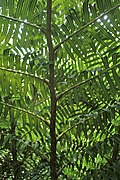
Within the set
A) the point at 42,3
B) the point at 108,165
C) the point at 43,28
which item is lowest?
the point at 108,165

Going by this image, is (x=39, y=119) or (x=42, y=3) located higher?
(x=42, y=3)

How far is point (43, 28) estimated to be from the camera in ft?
2.44

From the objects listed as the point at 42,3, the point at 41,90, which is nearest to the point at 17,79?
the point at 41,90

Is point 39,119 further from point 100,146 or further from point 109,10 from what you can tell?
point 109,10

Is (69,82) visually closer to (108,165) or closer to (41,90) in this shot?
(41,90)

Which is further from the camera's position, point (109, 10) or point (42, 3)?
point (42, 3)

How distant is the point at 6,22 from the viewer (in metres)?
0.74

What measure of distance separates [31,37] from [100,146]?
1.07 ft

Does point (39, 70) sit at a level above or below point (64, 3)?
below

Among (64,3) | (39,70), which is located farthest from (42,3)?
(39,70)

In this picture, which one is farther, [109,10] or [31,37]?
[31,37]

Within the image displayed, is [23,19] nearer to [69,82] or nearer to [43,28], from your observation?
[43,28]

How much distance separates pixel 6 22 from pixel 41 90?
0.62ft

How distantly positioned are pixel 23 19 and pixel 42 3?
0.12 metres
